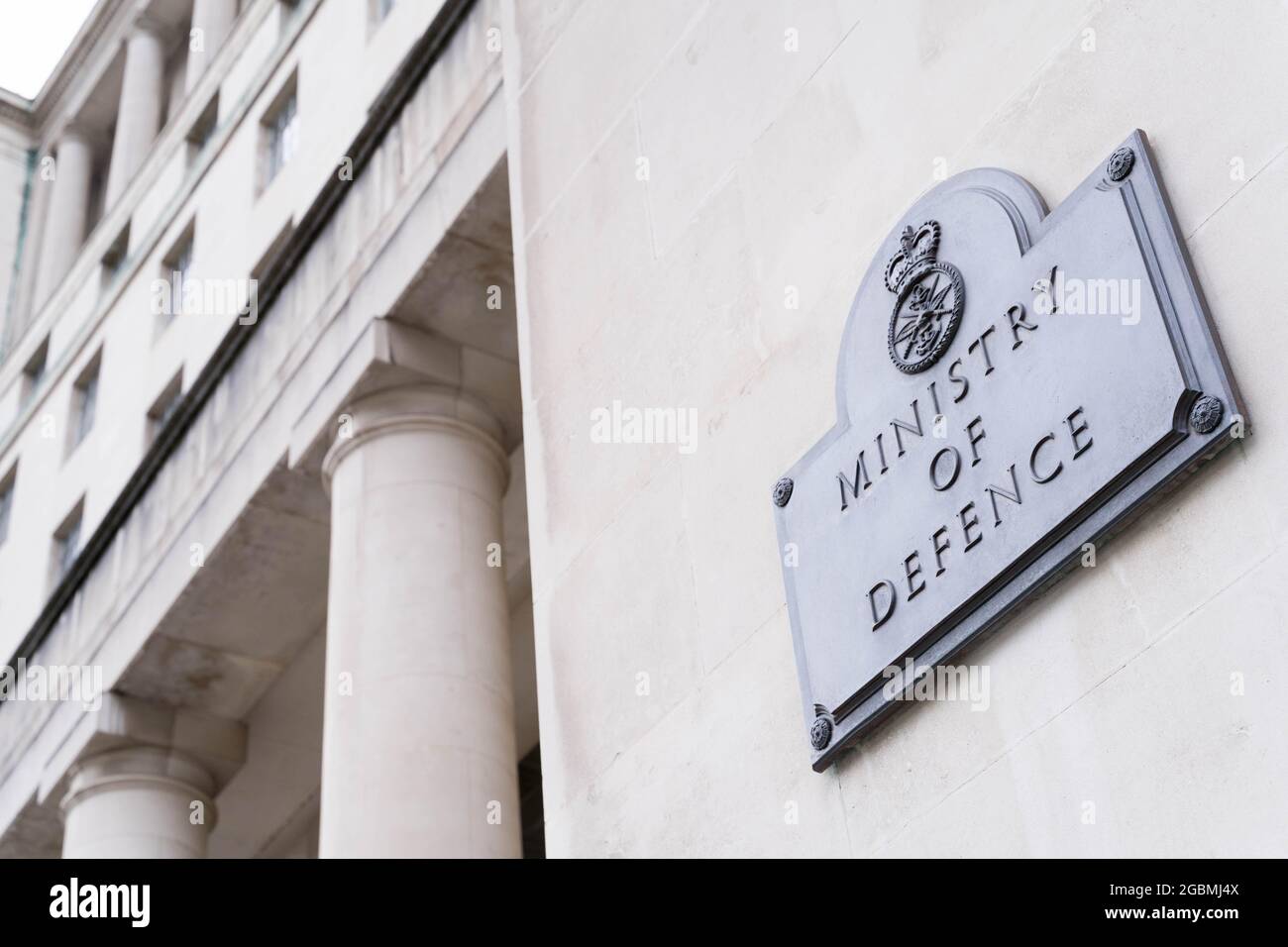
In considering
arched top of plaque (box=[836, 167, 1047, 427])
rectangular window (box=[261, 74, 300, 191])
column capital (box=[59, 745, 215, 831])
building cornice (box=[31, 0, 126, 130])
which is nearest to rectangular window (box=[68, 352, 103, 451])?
rectangular window (box=[261, 74, 300, 191])

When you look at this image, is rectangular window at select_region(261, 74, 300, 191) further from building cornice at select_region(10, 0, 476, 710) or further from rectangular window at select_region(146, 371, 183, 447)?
building cornice at select_region(10, 0, 476, 710)

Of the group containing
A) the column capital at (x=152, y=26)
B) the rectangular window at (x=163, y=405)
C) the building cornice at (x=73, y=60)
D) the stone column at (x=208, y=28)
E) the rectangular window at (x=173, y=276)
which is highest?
the building cornice at (x=73, y=60)

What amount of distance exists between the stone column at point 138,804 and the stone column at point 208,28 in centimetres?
1864

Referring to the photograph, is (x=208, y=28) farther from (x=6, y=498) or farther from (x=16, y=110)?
(x=16, y=110)

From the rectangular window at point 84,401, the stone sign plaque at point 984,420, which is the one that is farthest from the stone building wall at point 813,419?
the rectangular window at point 84,401

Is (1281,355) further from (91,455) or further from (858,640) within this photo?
(91,455)

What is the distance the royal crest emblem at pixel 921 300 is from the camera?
7.73 meters

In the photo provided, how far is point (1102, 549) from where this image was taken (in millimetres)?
6742

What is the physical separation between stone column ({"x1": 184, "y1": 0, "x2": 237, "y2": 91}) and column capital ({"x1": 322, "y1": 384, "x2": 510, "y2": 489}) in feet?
69.0

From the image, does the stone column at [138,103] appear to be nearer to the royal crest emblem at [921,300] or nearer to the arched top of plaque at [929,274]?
the arched top of plaque at [929,274]

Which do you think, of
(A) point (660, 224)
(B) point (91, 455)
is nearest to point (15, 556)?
(B) point (91, 455)

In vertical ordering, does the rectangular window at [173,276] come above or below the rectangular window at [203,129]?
below

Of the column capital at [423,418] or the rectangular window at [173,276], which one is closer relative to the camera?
the column capital at [423,418]
